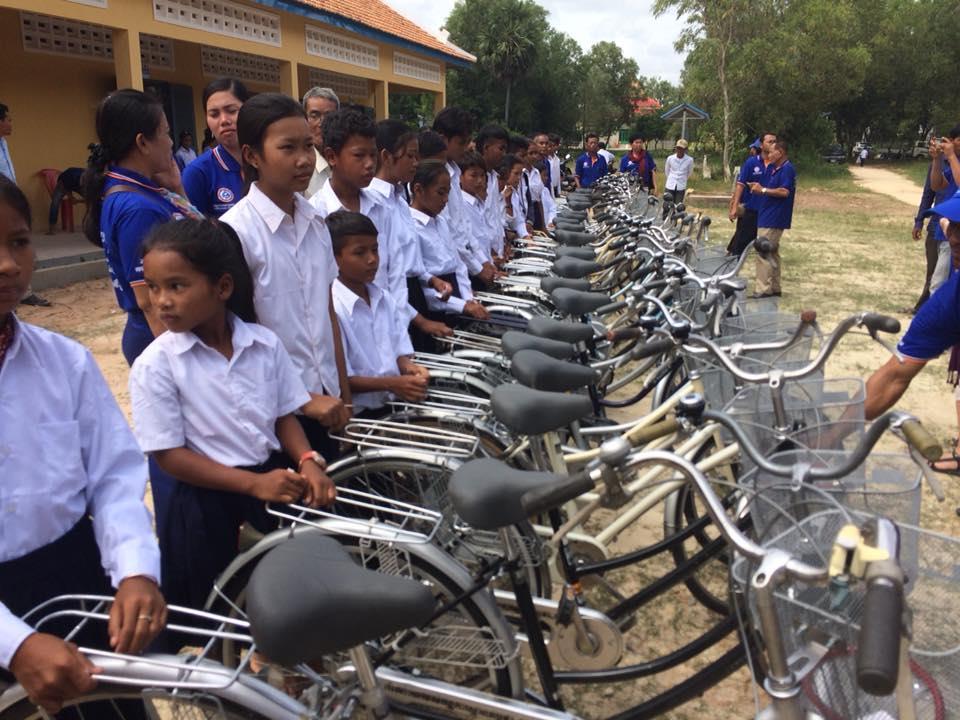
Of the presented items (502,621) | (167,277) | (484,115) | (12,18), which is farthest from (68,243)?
(484,115)

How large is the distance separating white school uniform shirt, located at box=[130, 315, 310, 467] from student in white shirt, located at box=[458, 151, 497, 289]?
2649 millimetres

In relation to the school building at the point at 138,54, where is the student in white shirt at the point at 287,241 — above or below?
below

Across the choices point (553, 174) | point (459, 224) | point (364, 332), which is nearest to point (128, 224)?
point (364, 332)

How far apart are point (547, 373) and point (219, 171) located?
1567 millimetres

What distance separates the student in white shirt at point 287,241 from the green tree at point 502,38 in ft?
115

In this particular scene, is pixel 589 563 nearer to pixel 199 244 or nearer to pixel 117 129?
pixel 199 244

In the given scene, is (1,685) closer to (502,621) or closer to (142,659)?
(142,659)

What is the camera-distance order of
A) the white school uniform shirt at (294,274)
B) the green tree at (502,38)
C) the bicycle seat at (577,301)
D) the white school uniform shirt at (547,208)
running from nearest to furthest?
the white school uniform shirt at (294,274), the bicycle seat at (577,301), the white school uniform shirt at (547,208), the green tree at (502,38)

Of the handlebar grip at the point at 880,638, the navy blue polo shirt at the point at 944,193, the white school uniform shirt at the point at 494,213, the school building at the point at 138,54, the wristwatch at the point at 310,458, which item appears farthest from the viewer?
the school building at the point at 138,54

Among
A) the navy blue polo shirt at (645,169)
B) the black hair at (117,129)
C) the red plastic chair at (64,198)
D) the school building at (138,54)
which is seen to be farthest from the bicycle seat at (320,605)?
the navy blue polo shirt at (645,169)

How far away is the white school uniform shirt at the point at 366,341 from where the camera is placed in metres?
2.52

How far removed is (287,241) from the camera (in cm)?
213

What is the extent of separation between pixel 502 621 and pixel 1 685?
1015 millimetres

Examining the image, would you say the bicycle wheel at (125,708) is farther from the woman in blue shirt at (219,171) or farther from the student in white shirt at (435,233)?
the student in white shirt at (435,233)
